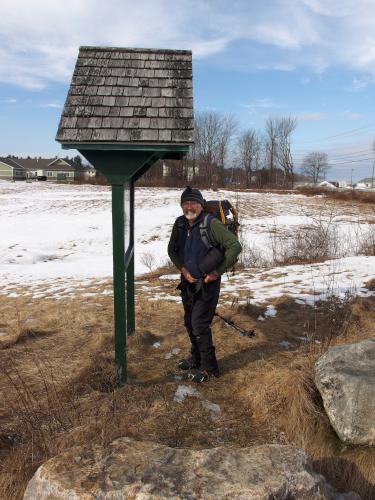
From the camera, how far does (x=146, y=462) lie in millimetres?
2244

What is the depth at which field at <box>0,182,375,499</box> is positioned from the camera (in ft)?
9.96

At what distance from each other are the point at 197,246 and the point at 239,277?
15.6 ft

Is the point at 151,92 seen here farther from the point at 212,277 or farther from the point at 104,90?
the point at 212,277

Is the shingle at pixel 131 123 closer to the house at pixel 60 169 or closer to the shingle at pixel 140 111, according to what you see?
the shingle at pixel 140 111

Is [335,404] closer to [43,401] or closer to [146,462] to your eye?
[146,462]

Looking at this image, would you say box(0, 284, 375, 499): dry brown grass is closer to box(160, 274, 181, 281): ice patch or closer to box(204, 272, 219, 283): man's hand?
box(204, 272, 219, 283): man's hand

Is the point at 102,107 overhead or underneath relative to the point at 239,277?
overhead

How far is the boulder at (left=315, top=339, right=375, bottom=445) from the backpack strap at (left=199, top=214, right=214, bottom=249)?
4.81 feet

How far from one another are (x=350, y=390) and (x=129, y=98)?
10.6 ft

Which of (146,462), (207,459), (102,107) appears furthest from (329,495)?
(102,107)

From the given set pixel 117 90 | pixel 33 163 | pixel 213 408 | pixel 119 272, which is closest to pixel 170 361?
pixel 213 408

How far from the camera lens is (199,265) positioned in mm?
3912

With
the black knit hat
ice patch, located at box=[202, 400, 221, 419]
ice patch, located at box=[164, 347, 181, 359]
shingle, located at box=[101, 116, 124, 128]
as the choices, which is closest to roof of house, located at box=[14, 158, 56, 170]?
ice patch, located at box=[164, 347, 181, 359]

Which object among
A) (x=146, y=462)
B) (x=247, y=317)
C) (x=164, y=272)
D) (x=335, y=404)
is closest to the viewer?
(x=146, y=462)
